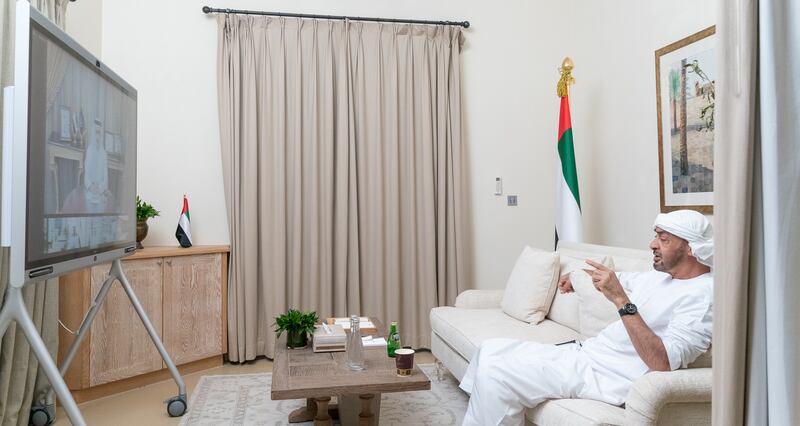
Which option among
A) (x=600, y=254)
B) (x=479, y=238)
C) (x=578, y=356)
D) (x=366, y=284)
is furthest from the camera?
(x=479, y=238)

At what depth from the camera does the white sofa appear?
64.9 inches

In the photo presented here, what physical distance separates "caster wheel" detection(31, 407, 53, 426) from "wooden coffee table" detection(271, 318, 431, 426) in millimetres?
1181

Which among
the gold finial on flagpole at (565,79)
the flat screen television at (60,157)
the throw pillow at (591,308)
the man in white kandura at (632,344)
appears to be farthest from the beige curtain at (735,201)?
the gold finial on flagpole at (565,79)

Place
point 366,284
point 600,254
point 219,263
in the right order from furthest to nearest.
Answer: point 366,284 < point 219,263 < point 600,254

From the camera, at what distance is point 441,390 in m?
3.15

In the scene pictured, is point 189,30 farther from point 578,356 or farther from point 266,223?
point 578,356

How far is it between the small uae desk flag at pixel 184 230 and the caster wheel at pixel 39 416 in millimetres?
1287

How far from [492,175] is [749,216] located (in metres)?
3.53

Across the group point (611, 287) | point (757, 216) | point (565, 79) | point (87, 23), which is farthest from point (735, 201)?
point (87, 23)

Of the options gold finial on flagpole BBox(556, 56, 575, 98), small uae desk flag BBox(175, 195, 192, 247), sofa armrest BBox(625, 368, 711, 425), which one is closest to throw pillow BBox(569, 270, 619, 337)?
sofa armrest BBox(625, 368, 711, 425)

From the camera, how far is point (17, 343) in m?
2.57

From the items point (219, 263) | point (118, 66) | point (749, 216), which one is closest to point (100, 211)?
point (219, 263)

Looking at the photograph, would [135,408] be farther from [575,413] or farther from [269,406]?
[575,413]

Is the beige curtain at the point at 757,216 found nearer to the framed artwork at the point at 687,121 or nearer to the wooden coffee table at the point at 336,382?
the wooden coffee table at the point at 336,382
